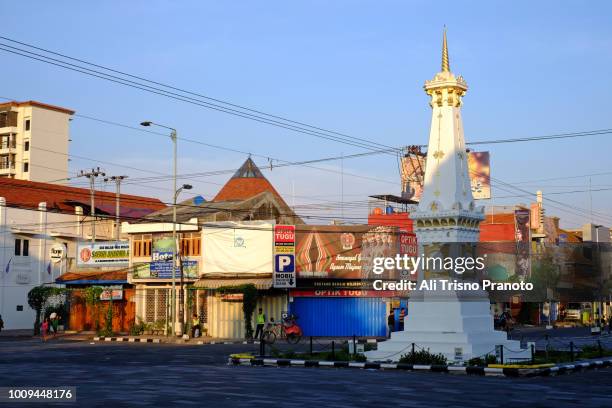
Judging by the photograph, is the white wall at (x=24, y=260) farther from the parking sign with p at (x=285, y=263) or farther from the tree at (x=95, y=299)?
the parking sign with p at (x=285, y=263)

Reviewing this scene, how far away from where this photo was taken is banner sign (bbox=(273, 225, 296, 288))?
47.9 m

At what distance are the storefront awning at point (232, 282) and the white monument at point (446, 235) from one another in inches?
759

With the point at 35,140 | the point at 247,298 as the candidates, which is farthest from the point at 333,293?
the point at 35,140

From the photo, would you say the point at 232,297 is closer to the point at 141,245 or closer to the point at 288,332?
the point at 288,332

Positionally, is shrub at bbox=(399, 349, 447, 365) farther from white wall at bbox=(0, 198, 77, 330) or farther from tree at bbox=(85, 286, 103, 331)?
white wall at bbox=(0, 198, 77, 330)

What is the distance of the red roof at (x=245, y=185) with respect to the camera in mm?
69375

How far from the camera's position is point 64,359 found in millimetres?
30734

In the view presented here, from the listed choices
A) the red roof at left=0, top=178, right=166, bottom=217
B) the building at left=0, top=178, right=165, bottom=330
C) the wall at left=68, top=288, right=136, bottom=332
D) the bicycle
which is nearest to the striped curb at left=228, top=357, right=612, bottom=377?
the bicycle

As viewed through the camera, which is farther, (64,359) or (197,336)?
(197,336)

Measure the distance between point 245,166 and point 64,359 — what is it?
1662 inches

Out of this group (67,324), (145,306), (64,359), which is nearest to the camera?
(64,359)

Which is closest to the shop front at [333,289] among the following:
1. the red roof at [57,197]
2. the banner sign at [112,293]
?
the banner sign at [112,293]

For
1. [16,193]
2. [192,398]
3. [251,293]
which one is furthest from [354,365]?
[16,193]

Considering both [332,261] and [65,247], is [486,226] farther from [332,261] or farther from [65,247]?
[65,247]
